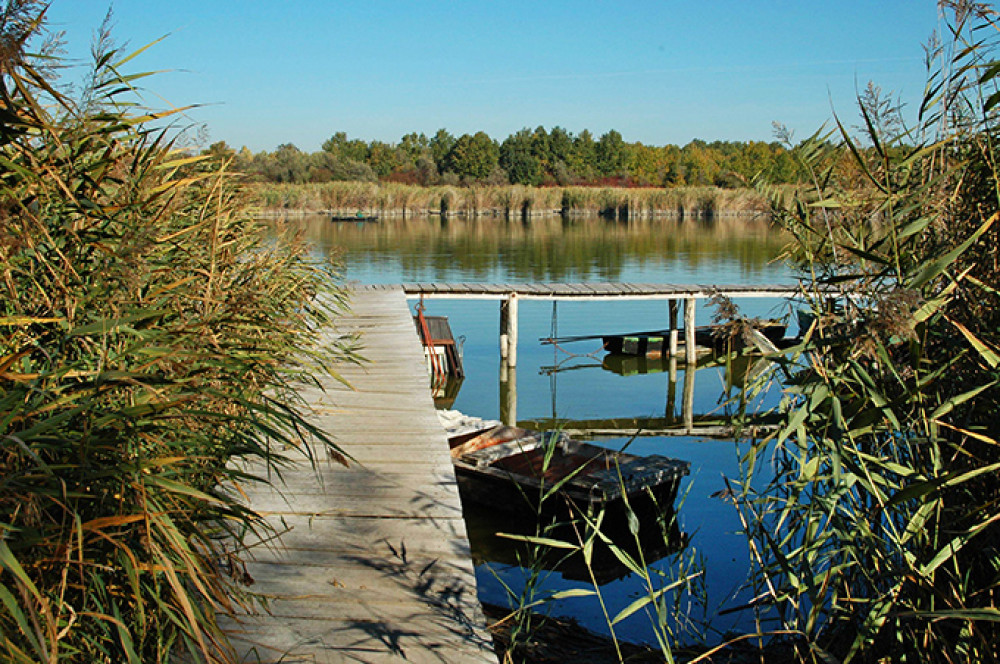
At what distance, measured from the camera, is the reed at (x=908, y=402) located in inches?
95.9

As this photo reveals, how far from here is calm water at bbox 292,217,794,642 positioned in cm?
615

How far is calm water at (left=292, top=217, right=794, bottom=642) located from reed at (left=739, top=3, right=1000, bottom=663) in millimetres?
291

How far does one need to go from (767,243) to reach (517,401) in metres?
23.1

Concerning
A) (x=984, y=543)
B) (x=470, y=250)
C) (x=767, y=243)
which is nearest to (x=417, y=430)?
(x=984, y=543)

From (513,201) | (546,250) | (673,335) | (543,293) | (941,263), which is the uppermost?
(513,201)

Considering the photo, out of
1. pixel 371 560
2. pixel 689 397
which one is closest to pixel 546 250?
pixel 689 397

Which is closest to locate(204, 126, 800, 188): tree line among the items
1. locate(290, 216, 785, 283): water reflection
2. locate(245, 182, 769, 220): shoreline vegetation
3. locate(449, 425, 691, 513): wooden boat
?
locate(245, 182, 769, 220): shoreline vegetation

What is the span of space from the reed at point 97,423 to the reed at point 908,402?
1601 millimetres

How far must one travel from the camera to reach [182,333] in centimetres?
253

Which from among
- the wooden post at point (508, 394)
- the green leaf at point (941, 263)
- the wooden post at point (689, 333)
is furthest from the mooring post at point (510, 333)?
the green leaf at point (941, 263)

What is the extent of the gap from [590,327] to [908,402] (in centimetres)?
1489

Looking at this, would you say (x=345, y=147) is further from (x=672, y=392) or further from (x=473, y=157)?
(x=672, y=392)

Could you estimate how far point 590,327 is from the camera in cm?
1745

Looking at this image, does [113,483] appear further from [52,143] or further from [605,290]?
[605,290]
